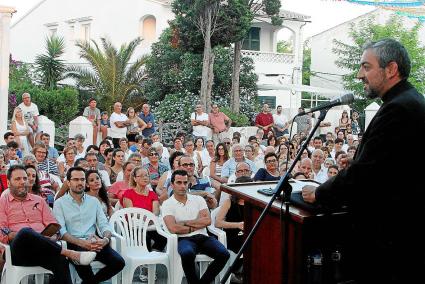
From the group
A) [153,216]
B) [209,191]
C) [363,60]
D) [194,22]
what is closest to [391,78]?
[363,60]

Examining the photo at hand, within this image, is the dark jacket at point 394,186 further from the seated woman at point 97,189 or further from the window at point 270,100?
the window at point 270,100

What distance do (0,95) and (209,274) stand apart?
7.59 metres

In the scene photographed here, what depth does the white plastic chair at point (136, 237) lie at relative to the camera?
5.94 m

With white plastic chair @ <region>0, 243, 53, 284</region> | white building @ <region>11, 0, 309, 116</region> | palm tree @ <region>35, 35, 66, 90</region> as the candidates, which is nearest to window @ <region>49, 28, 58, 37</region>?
white building @ <region>11, 0, 309, 116</region>

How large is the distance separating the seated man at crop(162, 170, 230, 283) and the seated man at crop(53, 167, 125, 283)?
615 millimetres

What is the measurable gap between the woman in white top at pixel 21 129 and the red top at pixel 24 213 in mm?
5439

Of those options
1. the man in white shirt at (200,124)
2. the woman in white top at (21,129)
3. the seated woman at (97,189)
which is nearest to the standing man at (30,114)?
the woman in white top at (21,129)

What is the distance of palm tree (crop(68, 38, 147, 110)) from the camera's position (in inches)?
758

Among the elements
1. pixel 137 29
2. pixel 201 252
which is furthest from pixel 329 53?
pixel 201 252

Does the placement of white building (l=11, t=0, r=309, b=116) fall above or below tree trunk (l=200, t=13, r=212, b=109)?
above

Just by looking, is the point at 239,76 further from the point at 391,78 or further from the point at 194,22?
the point at 391,78

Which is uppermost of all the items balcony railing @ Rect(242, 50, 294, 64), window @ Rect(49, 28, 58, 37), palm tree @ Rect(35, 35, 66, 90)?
window @ Rect(49, 28, 58, 37)

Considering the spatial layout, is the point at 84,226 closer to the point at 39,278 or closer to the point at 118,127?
the point at 39,278

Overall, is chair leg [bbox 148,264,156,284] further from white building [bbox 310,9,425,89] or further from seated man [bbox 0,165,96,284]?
white building [bbox 310,9,425,89]
